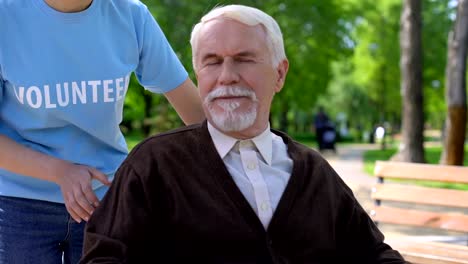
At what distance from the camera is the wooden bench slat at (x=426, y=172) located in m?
4.93

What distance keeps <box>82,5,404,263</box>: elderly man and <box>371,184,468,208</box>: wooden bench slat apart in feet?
8.82

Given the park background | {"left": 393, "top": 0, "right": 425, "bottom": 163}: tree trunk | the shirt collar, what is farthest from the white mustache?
{"left": 393, "top": 0, "right": 425, "bottom": 163}: tree trunk

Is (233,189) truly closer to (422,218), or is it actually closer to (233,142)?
(233,142)

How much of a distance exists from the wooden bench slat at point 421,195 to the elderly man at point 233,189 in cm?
269

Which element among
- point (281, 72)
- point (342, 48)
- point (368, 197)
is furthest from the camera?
point (342, 48)

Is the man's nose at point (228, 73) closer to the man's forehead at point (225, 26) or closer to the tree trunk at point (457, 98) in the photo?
the man's forehead at point (225, 26)

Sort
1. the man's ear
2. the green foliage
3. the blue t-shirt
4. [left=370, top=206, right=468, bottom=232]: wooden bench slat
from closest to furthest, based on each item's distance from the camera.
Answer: the blue t-shirt < the man's ear < [left=370, top=206, right=468, bottom=232]: wooden bench slat < the green foliage

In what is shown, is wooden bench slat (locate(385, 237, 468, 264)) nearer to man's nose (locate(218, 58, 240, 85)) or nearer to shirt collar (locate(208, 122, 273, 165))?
shirt collar (locate(208, 122, 273, 165))

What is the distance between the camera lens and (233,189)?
2178mm

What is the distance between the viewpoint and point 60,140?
7.59ft

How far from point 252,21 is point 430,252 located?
2.28 meters

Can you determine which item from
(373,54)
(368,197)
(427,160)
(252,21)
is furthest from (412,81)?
(373,54)

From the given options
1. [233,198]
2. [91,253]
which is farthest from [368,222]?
[91,253]

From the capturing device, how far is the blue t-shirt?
2211 mm
